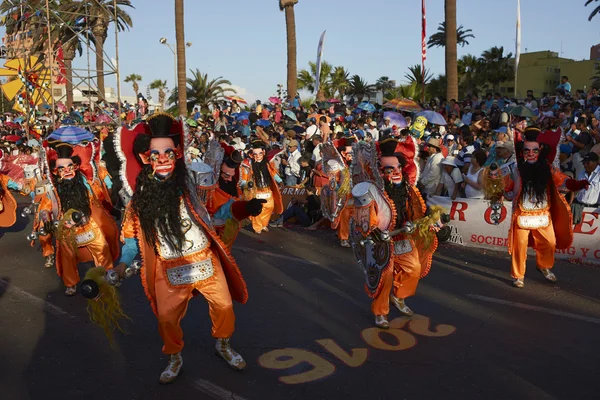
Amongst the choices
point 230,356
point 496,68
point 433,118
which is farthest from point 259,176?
point 496,68

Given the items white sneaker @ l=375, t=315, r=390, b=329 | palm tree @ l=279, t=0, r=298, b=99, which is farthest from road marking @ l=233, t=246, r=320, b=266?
palm tree @ l=279, t=0, r=298, b=99

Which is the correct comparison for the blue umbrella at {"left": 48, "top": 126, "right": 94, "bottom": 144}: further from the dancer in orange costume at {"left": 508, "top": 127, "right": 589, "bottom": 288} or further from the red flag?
the red flag

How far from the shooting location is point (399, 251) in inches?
225

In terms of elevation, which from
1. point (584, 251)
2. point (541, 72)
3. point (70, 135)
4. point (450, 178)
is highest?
point (541, 72)

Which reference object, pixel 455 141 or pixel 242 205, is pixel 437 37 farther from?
pixel 242 205

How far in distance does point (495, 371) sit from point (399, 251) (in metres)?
1.46

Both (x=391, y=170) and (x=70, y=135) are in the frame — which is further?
(x=70, y=135)

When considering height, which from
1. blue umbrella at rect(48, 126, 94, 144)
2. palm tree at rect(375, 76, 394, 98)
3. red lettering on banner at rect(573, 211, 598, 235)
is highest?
palm tree at rect(375, 76, 394, 98)

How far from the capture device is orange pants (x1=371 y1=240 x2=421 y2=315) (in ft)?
18.3

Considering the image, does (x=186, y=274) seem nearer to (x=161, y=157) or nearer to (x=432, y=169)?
(x=161, y=157)

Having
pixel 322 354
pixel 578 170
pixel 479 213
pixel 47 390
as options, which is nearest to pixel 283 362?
pixel 322 354

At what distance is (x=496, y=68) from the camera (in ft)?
134

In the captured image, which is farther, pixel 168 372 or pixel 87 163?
pixel 87 163

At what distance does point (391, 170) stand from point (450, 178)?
15.6ft
